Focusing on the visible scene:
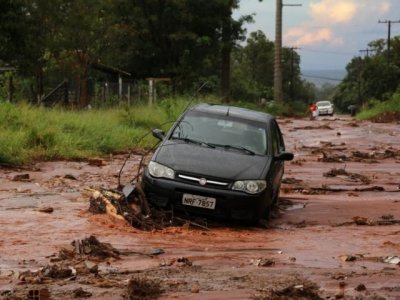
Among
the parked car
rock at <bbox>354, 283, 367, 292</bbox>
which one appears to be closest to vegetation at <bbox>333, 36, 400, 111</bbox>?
the parked car

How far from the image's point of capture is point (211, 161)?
8875mm

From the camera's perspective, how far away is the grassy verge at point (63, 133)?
15664mm

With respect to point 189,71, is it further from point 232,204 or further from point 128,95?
point 232,204

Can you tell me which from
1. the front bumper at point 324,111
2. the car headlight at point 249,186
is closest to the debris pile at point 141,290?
the car headlight at point 249,186

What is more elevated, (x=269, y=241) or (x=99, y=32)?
(x=99, y=32)

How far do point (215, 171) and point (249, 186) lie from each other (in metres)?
0.46

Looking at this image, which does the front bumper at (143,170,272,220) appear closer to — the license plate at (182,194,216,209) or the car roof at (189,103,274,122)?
the license plate at (182,194,216,209)

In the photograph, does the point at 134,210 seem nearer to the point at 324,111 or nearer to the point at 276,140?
the point at 276,140

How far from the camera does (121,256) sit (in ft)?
21.8

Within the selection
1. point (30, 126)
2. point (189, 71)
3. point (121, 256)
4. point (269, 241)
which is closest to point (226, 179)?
point (269, 241)

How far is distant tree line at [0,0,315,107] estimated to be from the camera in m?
27.4

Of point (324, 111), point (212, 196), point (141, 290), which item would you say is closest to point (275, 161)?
point (212, 196)

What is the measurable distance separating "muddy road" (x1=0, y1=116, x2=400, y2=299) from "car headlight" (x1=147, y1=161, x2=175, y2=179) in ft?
2.26

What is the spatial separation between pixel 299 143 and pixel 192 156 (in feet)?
51.9
